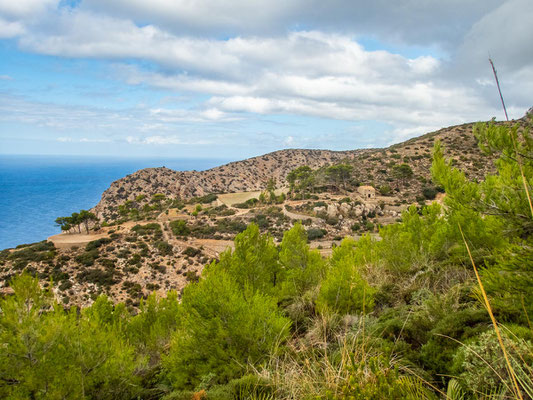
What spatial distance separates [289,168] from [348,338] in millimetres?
83334

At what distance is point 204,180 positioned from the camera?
76688mm

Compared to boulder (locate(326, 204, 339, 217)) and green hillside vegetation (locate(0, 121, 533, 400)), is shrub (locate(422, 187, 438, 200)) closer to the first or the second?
boulder (locate(326, 204, 339, 217))

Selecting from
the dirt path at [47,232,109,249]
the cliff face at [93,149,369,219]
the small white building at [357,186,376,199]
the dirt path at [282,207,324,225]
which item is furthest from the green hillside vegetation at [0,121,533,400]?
the cliff face at [93,149,369,219]

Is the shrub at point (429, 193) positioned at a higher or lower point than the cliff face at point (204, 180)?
lower

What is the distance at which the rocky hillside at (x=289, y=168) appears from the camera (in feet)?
145

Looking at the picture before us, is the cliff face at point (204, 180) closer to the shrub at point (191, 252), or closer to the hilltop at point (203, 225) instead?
the hilltop at point (203, 225)

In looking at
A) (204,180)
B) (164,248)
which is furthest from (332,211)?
(204,180)

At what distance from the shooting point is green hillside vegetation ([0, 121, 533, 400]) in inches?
105

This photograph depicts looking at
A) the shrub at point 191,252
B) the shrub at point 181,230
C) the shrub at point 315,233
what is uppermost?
the shrub at point 181,230

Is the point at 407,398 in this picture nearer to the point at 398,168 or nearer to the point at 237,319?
the point at 237,319

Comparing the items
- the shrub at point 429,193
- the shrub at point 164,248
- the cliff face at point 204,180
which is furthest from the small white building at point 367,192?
the cliff face at point 204,180

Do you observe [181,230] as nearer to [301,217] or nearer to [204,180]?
[301,217]

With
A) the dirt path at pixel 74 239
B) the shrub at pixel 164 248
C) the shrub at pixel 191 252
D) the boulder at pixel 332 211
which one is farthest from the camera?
the boulder at pixel 332 211

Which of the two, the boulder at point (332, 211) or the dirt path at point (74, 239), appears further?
the boulder at point (332, 211)
